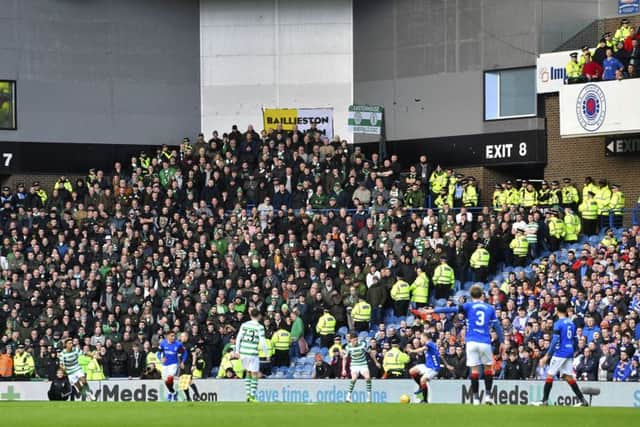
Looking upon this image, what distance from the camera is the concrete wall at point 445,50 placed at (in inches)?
1743

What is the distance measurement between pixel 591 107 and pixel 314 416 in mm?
20390

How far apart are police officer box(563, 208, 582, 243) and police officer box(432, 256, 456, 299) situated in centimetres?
340

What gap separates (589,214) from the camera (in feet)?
131

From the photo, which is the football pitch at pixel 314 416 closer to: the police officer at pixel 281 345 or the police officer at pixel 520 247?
the police officer at pixel 281 345

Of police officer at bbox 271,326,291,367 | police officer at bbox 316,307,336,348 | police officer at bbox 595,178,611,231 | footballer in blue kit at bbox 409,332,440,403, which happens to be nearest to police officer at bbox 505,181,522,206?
police officer at bbox 595,178,611,231

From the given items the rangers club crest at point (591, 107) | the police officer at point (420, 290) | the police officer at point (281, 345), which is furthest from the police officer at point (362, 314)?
the rangers club crest at point (591, 107)

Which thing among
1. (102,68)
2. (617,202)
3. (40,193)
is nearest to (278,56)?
(102,68)

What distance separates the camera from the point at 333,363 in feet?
119

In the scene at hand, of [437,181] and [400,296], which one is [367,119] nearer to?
[437,181]

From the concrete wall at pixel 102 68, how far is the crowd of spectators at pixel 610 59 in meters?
14.6

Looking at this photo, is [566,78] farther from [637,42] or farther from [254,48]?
[254,48]

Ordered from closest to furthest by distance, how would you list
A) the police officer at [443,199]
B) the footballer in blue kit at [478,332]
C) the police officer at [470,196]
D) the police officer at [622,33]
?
the footballer in blue kit at [478,332] → the police officer at [622,33] → the police officer at [470,196] → the police officer at [443,199]

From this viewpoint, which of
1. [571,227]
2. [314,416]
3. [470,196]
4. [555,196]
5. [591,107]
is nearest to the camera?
[314,416]

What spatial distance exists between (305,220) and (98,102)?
10451 millimetres
